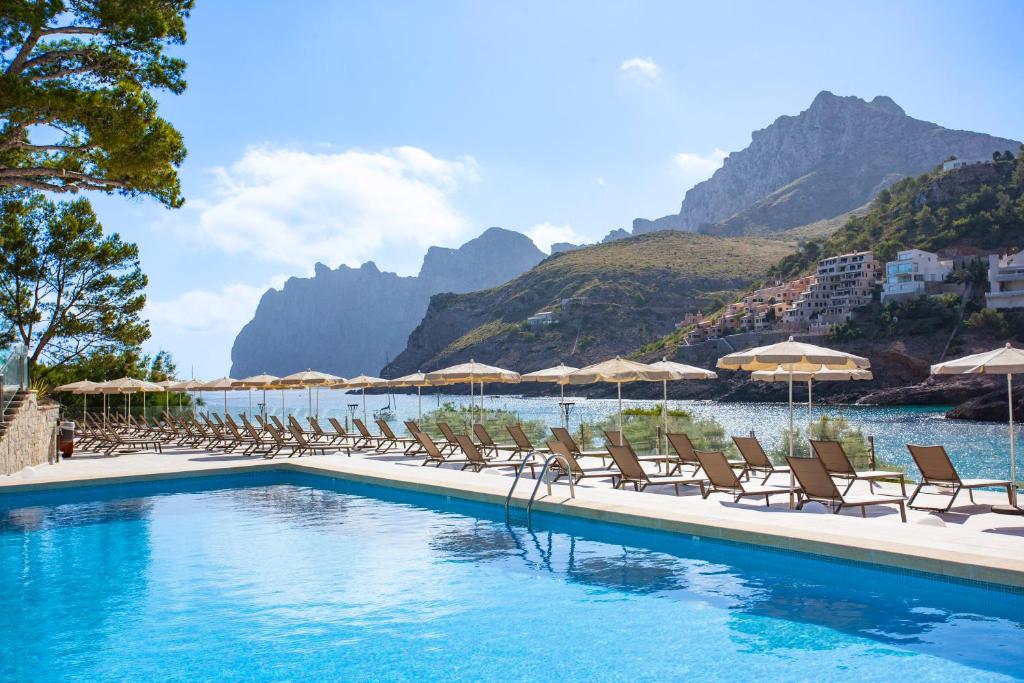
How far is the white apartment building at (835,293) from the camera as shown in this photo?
7294 cm

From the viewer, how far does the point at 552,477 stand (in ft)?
37.7

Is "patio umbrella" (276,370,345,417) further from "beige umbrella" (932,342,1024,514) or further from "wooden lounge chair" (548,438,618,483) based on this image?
"beige umbrella" (932,342,1024,514)

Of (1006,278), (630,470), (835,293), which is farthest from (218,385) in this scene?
(835,293)

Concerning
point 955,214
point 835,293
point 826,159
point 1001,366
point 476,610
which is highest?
point 826,159

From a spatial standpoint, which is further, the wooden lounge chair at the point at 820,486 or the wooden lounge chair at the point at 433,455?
the wooden lounge chair at the point at 433,455

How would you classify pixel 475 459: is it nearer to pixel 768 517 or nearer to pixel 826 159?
pixel 768 517

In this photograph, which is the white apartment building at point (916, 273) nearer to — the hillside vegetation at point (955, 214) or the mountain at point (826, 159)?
the hillside vegetation at point (955, 214)

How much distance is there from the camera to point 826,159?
15462 cm

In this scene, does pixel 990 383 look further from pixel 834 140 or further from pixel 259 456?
pixel 834 140

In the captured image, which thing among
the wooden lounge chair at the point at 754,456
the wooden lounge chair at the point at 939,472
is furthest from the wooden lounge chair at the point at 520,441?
the wooden lounge chair at the point at 939,472

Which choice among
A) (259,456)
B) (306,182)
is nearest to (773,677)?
(259,456)

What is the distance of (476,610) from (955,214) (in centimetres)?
7629

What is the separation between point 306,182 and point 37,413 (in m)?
11.4

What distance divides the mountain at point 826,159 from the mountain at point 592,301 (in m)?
31.3
